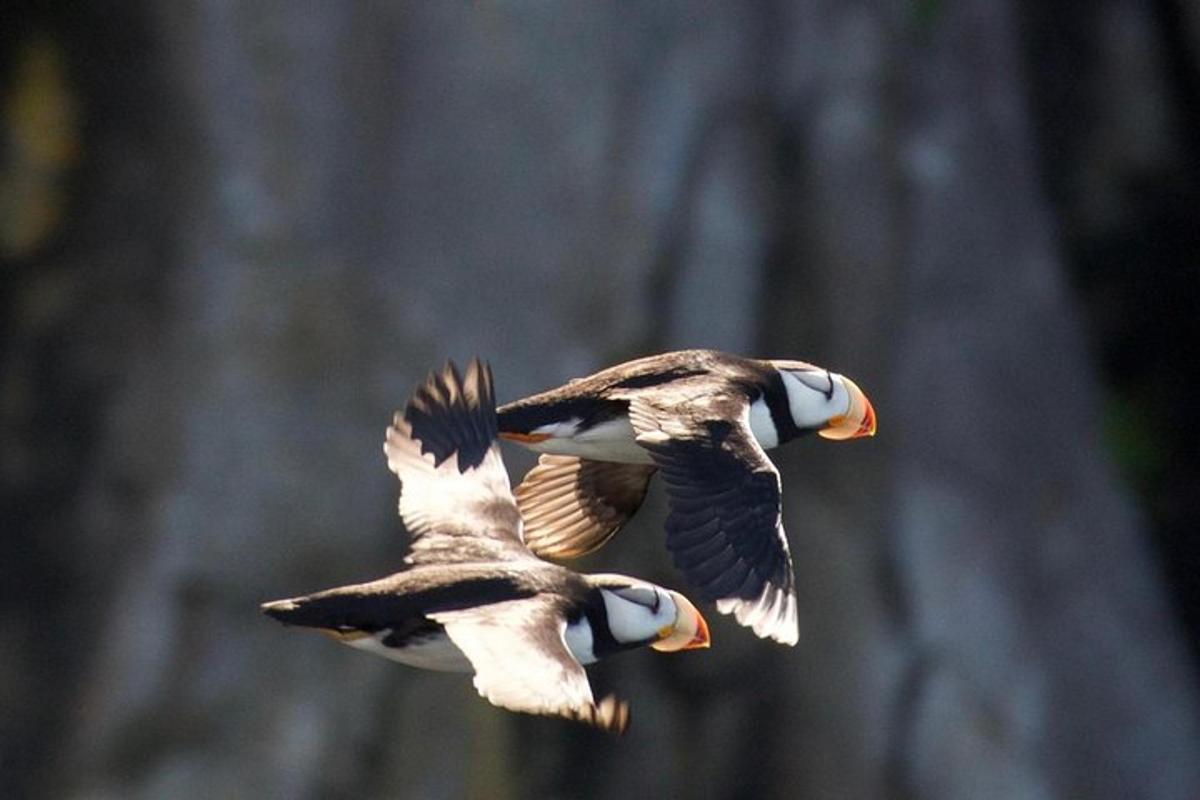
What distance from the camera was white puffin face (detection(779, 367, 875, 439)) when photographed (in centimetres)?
625

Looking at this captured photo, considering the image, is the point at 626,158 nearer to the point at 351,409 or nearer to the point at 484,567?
the point at 351,409

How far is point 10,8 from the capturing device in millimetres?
8750

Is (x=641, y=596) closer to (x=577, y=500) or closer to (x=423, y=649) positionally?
(x=423, y=649)

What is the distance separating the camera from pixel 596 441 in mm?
6090

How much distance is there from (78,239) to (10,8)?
72 cm

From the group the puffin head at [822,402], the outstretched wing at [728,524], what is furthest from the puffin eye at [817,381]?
the outstretched wing at [728,524]

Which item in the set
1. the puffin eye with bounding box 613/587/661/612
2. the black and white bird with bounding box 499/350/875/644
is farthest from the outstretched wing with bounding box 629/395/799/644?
the puffin eye with bounding box 613/587/661/612

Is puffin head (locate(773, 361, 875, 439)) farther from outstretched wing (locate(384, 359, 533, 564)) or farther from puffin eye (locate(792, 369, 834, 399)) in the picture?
outstretched wing (locate(384, 359, 533, 564))

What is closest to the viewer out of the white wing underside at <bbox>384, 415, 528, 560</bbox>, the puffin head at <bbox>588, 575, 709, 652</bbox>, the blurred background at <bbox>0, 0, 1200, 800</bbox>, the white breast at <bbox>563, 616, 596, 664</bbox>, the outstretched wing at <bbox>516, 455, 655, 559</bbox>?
the white breast at <bbox>563, 616, 596, 664</bbox>

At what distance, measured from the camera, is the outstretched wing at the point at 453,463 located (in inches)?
238

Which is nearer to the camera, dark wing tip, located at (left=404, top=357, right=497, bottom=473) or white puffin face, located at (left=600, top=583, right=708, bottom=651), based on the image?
white puffin face, located at (left=600, top=583, right=708, bottom=651)

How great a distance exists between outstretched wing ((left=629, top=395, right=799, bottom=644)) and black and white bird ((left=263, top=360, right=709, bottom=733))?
22cm

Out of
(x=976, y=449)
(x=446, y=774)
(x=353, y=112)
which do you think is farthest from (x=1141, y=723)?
(x=353, y=112)

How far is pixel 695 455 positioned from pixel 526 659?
2.39 ft
